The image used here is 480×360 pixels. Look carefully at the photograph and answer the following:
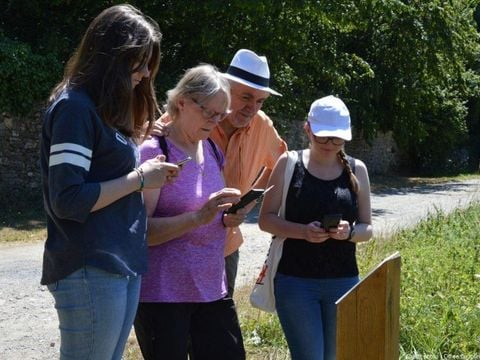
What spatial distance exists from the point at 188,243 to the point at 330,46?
15.9 meters

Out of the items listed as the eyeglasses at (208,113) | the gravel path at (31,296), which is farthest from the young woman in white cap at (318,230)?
the gravel path at (31,296)

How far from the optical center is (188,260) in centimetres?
306

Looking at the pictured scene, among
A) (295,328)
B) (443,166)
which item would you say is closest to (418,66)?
(443,166)

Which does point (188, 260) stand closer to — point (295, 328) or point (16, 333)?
point (295, 328)

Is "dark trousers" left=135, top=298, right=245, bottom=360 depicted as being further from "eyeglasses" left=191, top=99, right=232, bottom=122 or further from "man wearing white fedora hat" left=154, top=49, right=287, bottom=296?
"eyeglasses" left=191, top=99, right=232, bottom=122

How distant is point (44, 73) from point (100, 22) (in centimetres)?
1132

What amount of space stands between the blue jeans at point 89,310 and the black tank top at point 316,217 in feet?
3.85

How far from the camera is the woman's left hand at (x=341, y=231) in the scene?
339cm

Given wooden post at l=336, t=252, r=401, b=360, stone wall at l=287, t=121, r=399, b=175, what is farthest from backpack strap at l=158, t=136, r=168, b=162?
stone wall at l=287, t=121, r=399, b=175

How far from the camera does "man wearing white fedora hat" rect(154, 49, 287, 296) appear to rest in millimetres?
3531

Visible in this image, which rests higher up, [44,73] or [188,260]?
[44,73]

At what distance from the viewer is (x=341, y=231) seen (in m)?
3.40

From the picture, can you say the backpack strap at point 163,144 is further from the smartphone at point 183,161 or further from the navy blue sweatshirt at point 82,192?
the navy blue sweatshirt at point 82,192

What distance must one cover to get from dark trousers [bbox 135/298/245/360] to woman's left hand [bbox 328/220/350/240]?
59 centimetres
